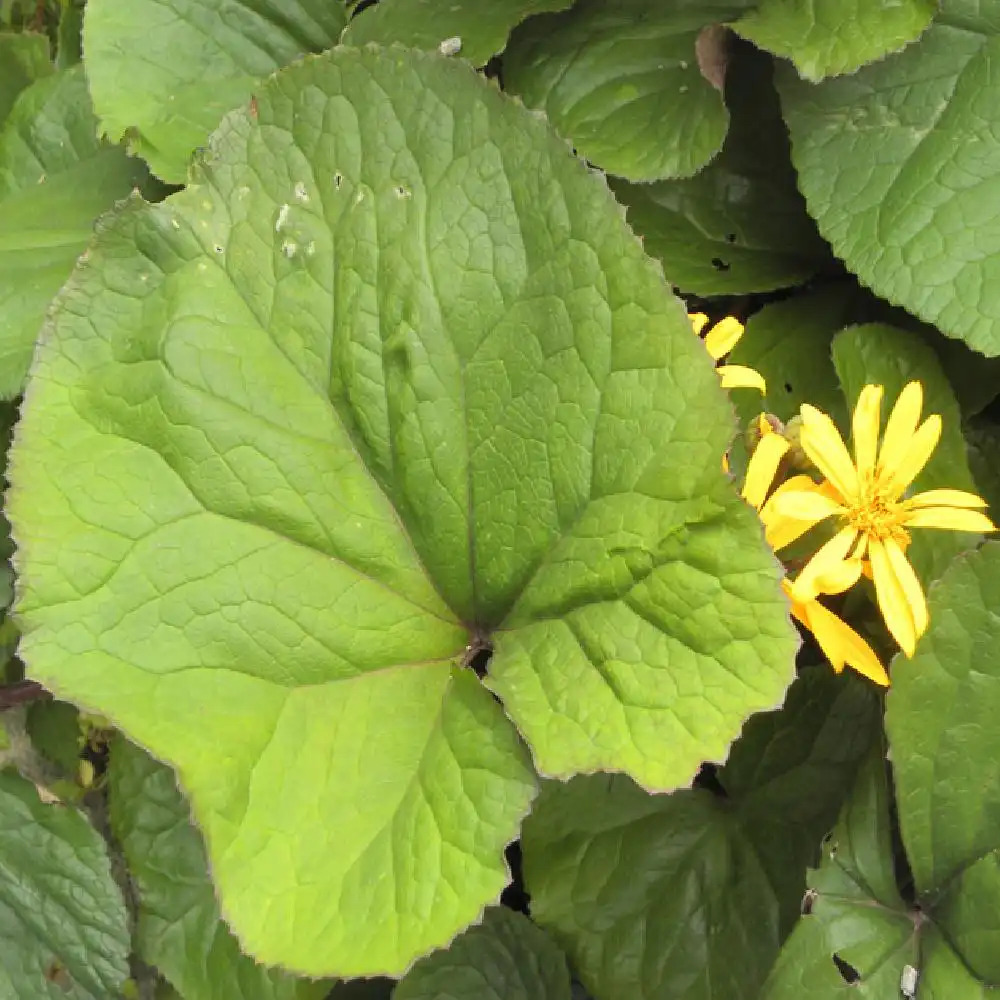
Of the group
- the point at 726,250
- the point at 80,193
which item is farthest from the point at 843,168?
the point at 80,193

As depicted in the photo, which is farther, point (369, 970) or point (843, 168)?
point (843, 168)

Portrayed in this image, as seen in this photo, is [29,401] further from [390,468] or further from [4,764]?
[4,764]

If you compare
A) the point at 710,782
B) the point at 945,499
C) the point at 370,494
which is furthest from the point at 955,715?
the point at 370,494

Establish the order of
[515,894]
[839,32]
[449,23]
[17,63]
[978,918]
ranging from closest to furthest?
1. [978,918]
2. [839,32]
3. [449,23]
4. [515,894]
5. [17,63]

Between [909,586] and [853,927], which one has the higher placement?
[909,586]

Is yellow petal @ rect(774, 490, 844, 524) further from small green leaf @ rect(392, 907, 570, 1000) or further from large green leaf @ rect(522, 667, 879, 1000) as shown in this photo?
small green leaf @ rect(392, 907, 570, 1000)

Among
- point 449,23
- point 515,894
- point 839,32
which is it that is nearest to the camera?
point 839,32

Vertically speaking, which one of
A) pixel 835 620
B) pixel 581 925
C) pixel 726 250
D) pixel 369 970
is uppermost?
pixel 726 250

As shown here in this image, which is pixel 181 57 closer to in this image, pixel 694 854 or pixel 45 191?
pixel 45 191
